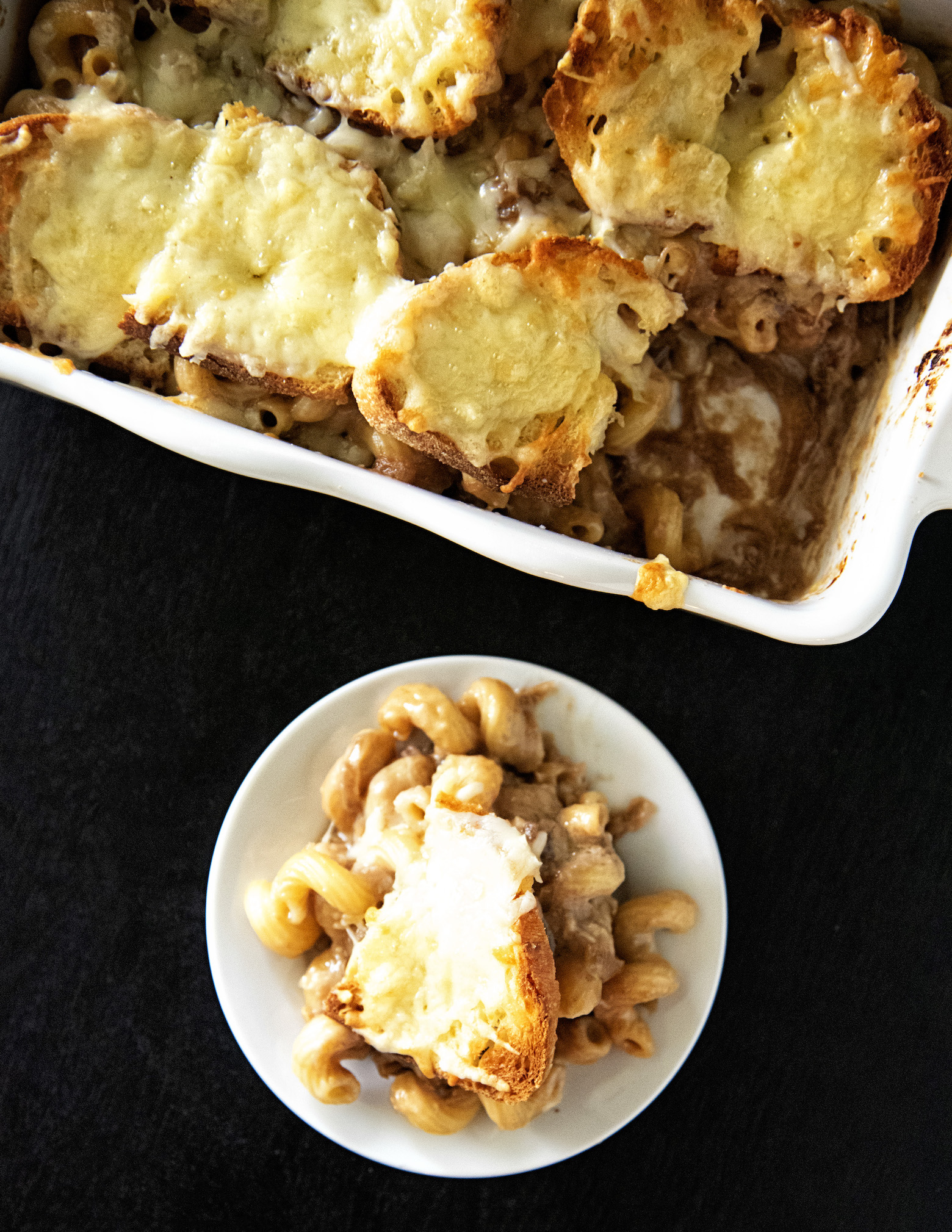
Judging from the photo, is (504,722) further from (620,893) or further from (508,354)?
(508,354)

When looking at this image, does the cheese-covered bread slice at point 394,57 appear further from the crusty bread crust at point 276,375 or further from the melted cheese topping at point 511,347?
the crusty bread crust at point 276,375

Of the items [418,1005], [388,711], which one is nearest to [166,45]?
[388,711]

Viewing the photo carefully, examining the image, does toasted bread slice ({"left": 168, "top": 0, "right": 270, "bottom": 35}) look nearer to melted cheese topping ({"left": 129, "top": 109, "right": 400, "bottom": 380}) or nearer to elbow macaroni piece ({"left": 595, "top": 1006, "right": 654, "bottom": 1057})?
melted cheese topping ({"left": 129, "top": 109, "right": 400, "bottom": 380})

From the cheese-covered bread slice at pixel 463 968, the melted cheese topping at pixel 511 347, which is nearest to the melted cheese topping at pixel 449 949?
the cheese-covered bread slice at pixel 463 968

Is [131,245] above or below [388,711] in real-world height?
above

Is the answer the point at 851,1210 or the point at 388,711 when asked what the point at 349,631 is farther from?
the point at 851,1210

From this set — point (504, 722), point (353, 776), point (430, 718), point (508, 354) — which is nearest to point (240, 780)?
point (353, 776)
